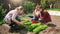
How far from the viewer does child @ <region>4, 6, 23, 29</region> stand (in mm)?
2191

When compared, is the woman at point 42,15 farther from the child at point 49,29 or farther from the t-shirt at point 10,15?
the t-shirt at point 10,15

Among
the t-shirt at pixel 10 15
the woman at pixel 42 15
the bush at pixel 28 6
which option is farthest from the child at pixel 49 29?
the t-shirt at pixel 10 15

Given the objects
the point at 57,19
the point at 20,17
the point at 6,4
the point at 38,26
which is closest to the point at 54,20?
the point at 57,19

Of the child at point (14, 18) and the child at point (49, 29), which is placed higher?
the child at point (14, 18)

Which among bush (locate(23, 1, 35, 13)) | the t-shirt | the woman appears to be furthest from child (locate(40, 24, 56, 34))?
the t-shirt

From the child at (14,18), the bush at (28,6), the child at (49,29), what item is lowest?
the child at (49,29)

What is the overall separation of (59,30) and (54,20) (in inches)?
5.2

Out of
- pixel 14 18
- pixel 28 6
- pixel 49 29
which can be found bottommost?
pixel 49 29

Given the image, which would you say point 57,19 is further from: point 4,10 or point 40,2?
point 4,10

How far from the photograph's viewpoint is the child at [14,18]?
2191mm

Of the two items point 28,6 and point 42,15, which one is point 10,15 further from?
point 42,15

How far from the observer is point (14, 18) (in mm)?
2197

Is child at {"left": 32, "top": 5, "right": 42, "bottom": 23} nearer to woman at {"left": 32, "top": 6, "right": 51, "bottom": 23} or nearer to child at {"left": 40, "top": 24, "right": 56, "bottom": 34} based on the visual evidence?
woman at {"left": 32, "top": 6, "right": 51, "bottom": 23}

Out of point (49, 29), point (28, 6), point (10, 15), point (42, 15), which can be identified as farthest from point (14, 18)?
point (49, 29)
